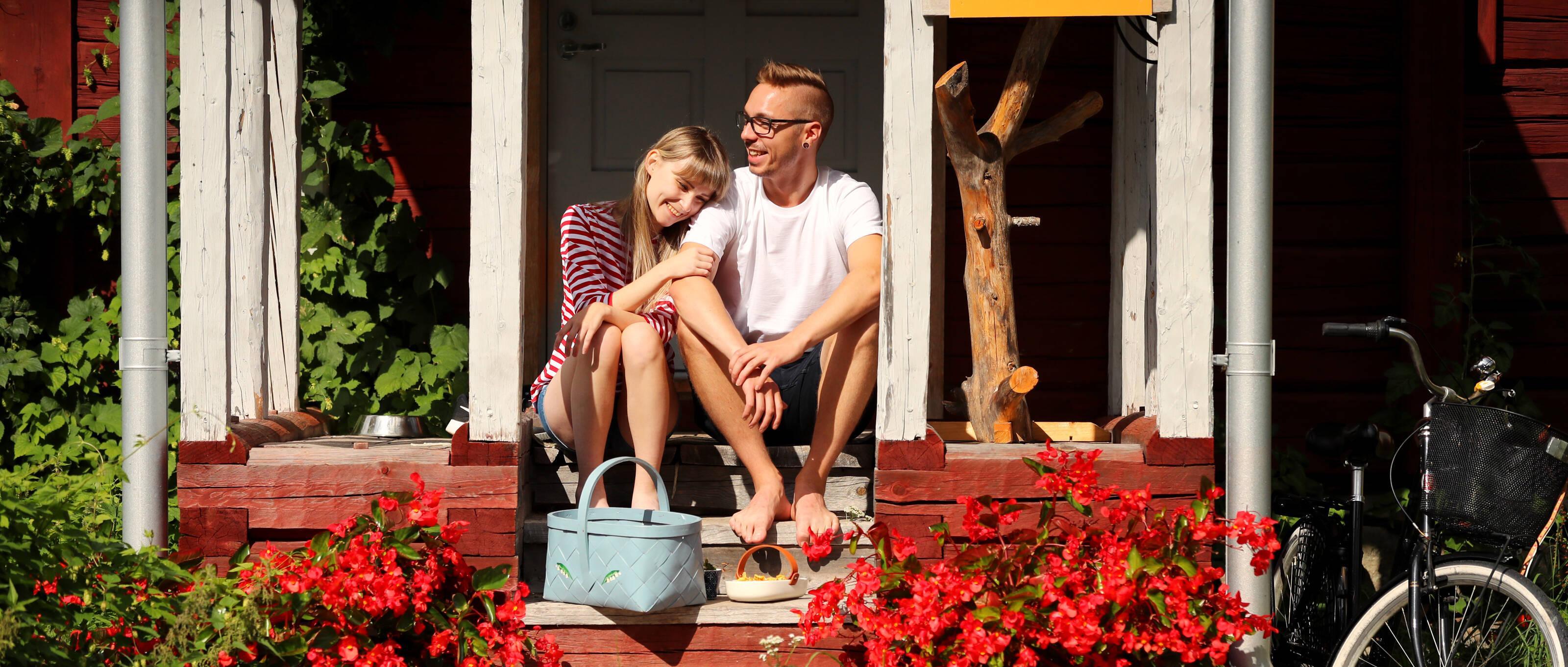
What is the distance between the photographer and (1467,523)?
2865mm

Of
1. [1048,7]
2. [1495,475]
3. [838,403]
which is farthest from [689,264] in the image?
[1495,475]

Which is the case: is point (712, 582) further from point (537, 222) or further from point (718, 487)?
point (537, 222)

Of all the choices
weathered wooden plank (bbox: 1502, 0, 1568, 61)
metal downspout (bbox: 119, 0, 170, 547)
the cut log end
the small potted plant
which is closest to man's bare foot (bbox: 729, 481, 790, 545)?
the small potted plant

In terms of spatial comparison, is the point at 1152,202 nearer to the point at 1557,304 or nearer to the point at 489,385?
the point at 489,385

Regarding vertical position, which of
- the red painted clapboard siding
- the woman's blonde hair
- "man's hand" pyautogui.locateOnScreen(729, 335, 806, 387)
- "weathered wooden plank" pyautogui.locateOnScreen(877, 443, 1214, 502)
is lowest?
"weathered wooden plank" pyautogui.locateOnScreen(877, 443, 1214, 502)

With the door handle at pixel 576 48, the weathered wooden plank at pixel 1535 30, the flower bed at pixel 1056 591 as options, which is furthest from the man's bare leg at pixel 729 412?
the weathered wooden plank at pixel 1535 30

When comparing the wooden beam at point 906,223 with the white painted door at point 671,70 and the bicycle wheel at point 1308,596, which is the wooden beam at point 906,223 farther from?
the white painted door at point 671,70

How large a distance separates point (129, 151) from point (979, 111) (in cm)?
279

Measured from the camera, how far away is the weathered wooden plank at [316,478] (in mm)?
2910

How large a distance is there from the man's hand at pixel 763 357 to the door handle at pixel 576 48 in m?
1.87

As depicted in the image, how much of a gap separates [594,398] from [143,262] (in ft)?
3.67

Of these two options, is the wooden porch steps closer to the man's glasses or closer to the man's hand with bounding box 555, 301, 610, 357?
the man's hand with bounding box 555, 301, 610, 357

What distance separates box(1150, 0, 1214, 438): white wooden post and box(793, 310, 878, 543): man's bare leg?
2.37 ft

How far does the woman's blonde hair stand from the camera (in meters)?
3.29
